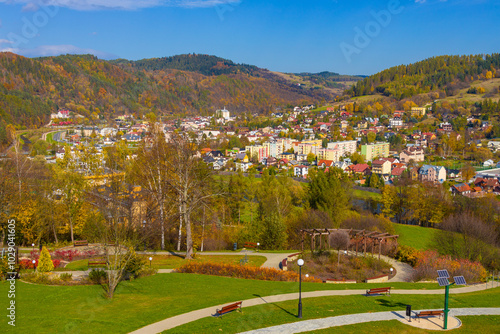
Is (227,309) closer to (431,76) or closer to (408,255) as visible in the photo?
(408,255)

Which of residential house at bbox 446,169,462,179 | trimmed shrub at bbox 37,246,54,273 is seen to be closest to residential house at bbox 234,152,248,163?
residential house at bbox 446,169,462,179

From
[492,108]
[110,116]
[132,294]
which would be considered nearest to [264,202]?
[132,294]

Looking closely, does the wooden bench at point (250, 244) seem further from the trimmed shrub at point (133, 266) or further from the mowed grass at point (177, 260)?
the trimmed shrub at point (133, 266)

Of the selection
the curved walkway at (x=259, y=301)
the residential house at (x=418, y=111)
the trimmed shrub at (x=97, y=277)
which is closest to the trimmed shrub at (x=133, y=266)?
the trimmed shrub at (x=97, y=277)

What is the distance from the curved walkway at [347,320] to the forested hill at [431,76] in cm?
13529

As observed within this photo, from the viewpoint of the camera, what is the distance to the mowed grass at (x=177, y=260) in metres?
16.2

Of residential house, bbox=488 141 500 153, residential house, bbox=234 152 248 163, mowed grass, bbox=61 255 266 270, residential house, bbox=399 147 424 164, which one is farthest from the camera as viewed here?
residential house, bbox=234 152 248 163

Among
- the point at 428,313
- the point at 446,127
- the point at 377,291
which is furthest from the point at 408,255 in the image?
the point at 446,127

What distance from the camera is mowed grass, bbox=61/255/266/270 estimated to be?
16225 millimetres

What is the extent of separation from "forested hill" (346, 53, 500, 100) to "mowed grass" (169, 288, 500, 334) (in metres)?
134

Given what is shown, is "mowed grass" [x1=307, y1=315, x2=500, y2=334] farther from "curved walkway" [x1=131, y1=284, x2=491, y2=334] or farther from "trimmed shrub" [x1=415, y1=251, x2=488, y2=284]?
"trimmed shrub" [x1=415, y1=251, x2=488, y2=284]

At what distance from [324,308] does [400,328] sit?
204 centimetres

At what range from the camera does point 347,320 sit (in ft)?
31.8

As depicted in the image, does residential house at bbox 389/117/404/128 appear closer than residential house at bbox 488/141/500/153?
No
